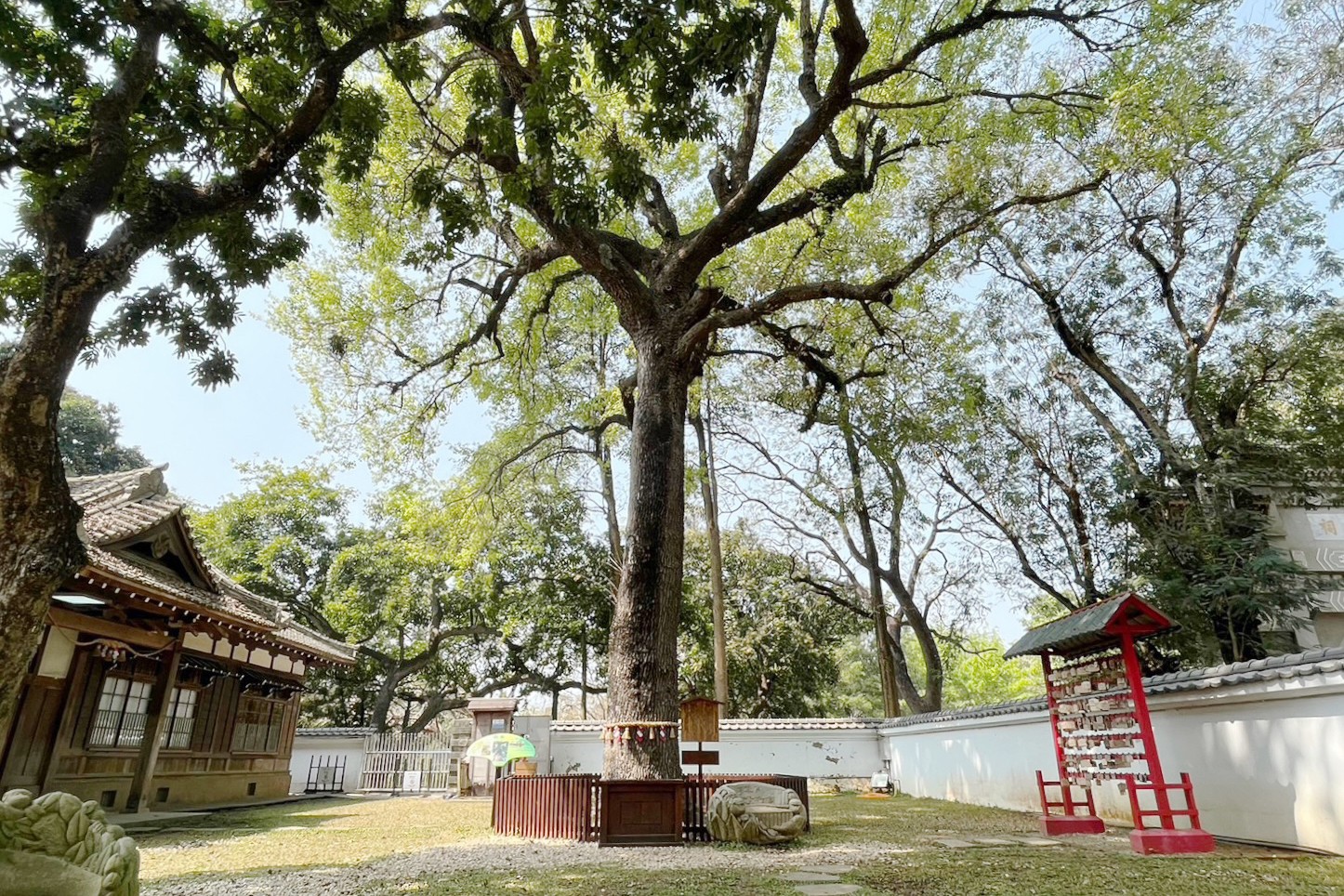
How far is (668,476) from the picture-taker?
7.25 meters

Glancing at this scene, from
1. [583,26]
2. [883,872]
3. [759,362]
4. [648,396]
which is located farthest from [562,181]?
[759,362]

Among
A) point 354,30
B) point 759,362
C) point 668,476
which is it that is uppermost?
point 759,362

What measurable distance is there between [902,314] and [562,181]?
27.0 ft

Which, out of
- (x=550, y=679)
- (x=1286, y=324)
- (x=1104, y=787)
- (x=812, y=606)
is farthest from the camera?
(x=550, y=679)

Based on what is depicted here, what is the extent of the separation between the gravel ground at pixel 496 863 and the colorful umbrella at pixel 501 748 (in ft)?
20.2

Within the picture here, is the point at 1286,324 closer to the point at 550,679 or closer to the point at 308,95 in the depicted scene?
the point at 308,95

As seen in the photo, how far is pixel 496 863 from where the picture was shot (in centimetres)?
520

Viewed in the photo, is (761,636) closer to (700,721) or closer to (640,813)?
(700,721)

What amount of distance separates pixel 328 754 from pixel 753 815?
12455 millimetres

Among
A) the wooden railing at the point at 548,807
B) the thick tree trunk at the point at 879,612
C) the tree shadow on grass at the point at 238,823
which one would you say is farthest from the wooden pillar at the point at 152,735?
the thick tree trunk at the point at 879,612

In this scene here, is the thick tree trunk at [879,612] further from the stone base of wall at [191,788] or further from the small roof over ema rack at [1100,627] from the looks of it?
the stone base of wall at [191,788]

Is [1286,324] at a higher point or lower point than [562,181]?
higher

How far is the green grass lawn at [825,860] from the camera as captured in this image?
4.12m

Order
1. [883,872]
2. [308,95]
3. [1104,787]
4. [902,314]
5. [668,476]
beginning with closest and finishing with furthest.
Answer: [308,95] < [883,872] < [668,476] < [1104,787] < [902,314]
